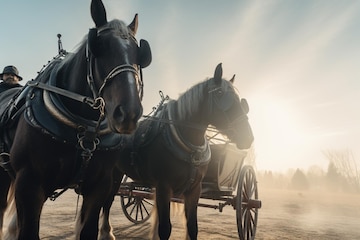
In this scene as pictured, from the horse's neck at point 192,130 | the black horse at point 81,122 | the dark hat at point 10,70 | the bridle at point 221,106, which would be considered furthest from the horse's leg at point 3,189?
the bridle at point 221,106

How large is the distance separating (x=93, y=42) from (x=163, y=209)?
8.25 ft

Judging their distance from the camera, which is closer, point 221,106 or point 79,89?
point 79,89

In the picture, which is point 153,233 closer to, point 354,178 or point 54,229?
point 54,229

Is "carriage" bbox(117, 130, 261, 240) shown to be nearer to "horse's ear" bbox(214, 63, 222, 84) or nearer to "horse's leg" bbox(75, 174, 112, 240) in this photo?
"horse's ear" bbox(214, 63, 222, 84)

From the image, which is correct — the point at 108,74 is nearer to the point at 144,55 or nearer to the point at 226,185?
the point at 144,55

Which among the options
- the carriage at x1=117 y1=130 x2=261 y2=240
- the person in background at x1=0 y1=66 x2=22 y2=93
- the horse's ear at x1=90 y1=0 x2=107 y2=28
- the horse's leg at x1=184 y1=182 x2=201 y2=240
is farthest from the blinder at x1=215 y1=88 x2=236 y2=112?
the person in background at x1=0 y1=66 x2=22 y2=93

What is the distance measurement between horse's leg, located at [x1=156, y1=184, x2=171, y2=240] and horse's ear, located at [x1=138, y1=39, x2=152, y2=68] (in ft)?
7.15

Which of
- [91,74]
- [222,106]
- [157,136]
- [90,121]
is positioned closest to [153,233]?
[157,136]

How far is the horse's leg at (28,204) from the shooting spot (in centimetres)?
196

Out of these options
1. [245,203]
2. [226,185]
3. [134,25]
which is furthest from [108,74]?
[245,203]

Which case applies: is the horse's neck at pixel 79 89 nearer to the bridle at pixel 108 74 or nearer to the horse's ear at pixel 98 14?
the bridle at pixel 108 74

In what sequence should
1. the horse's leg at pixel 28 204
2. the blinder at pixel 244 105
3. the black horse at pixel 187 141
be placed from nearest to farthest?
1. the horse's leg at pixel 28 204
2. the black horse at pixel 187 141
3. the blinder at pixel 244 105

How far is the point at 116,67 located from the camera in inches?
73.0

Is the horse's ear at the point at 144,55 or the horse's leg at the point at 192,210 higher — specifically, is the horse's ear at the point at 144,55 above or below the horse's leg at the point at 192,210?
above
